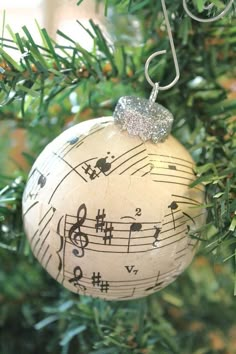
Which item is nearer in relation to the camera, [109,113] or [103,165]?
[103,165]

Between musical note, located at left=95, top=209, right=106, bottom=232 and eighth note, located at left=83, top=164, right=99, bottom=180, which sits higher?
eighth note, located at left=83, top=164, right=99, bottom=180

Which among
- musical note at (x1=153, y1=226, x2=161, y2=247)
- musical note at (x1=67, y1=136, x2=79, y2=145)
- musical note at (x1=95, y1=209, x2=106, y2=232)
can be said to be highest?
musical note at (x1=67, y1=136, x2=79, y2=145)

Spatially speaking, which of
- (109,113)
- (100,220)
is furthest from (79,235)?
(109,113)

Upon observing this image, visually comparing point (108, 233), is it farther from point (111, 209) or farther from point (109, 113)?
point (109, 113)

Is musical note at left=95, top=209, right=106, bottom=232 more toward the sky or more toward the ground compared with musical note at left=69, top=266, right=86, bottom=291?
more toward the sky

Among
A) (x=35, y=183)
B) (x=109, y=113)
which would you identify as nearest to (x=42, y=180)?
(x=35, y=183)

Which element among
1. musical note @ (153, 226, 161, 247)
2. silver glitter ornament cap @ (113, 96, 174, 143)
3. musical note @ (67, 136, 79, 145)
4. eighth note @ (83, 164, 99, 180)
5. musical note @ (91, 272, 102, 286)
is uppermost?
silver glitter ornament cap @ (113, 96, 174, 143)
